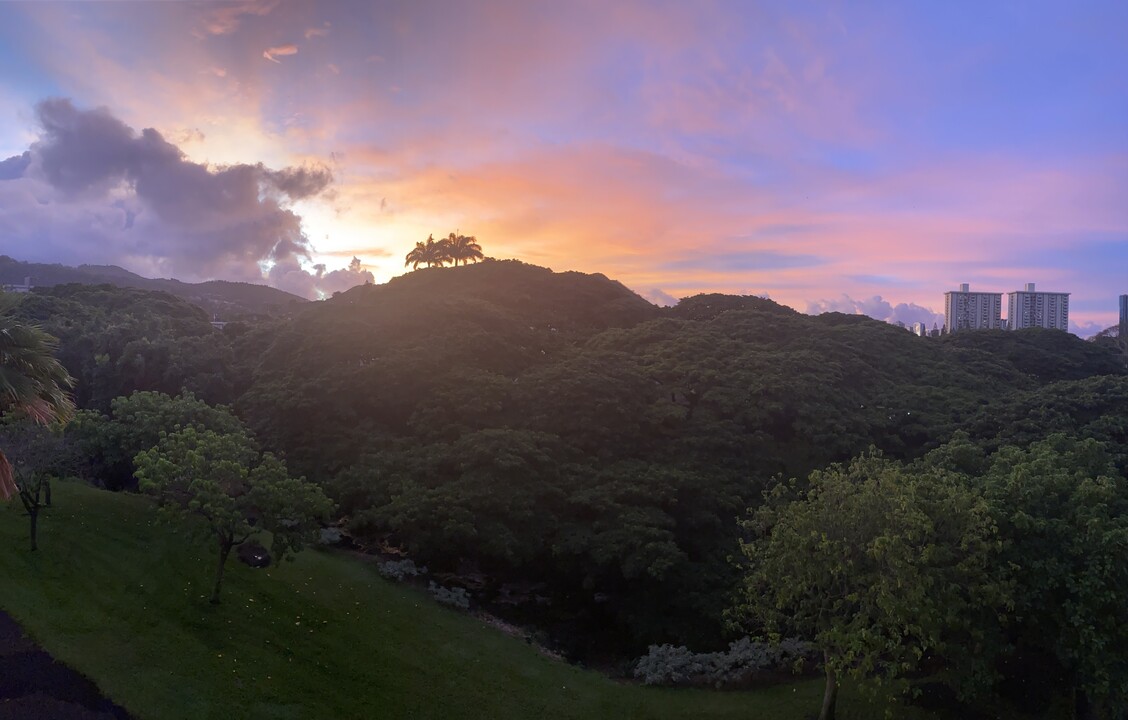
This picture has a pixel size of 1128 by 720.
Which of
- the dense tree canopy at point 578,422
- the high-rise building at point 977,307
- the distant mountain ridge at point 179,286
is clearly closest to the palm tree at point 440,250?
the dense tree canopy at point 578,422

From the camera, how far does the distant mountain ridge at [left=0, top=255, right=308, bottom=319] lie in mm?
106500

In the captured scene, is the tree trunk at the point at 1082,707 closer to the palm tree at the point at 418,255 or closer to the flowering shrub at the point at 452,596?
the flowering shrub at the point at 452,596

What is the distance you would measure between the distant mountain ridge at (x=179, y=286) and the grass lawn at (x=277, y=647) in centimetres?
7602

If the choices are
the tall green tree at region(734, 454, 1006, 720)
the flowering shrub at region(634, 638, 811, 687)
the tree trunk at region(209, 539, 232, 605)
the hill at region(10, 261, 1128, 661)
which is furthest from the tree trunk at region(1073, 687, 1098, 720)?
the tree trunk at region(209, 539, 232, 605)

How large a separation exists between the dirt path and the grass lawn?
31 centimetres

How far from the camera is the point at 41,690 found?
12.9 m

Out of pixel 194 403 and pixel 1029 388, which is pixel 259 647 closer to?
pixel 194 403

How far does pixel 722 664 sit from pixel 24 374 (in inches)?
652

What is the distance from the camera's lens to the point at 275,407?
30.7 m

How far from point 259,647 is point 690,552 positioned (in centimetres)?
1427

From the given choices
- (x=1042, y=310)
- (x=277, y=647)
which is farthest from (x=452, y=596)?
(x=1042, y=310)

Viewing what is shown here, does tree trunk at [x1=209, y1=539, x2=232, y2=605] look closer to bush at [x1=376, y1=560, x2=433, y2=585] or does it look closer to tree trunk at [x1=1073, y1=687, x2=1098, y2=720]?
bush at [x1=376, y1=560, x2=433, y2=585]

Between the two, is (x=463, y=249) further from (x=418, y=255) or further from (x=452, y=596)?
(x=452, y=596)

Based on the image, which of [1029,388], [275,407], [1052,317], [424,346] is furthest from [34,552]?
[1052,317]
